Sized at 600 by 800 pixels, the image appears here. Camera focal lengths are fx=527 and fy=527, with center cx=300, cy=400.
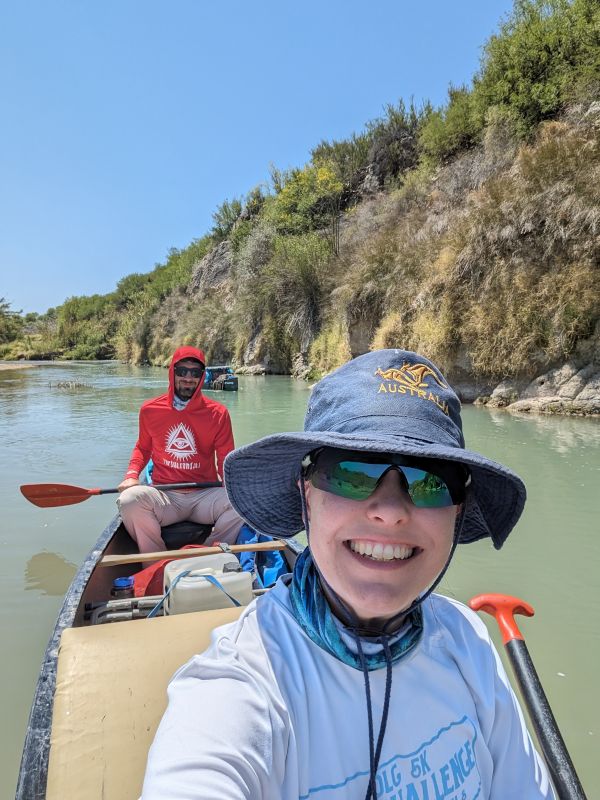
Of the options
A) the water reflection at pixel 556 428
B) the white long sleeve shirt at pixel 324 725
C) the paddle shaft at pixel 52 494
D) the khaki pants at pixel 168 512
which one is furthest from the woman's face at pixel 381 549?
the water reflection at pixel 556 428

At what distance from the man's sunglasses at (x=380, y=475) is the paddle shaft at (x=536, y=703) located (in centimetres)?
87

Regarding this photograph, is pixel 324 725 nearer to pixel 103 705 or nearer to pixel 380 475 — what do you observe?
pixel 380 475

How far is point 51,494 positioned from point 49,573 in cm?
101

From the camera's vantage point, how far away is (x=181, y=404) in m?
4.20

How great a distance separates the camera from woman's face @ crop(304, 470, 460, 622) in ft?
2.98

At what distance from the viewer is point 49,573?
4.41 m

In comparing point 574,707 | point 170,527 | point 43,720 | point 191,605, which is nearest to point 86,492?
point 170,527

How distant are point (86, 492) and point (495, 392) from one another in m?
9.05

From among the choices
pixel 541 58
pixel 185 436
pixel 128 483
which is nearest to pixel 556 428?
pixel 185 436

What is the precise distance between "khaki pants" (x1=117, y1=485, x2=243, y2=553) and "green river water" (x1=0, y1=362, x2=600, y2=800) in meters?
0.86

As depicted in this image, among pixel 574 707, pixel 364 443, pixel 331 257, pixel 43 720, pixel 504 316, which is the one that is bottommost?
pixel 574 707

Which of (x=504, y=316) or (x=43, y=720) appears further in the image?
(x=504, y=316)

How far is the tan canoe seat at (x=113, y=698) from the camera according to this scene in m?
1.22

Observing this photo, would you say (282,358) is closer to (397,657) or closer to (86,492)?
(86,492)
